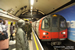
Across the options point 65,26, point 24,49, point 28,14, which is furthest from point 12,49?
point 28,14

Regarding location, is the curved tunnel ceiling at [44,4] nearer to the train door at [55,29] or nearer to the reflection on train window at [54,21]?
the reflection on train window at [54,21]

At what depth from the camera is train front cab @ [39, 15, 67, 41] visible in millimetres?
5074

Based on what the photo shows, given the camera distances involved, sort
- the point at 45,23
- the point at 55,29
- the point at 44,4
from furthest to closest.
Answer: the point at 44,4 → the point at 45,23 → the point at 55,29

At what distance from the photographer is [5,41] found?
11.6ft

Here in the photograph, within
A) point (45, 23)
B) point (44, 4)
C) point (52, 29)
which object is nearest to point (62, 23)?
point (52, 29)

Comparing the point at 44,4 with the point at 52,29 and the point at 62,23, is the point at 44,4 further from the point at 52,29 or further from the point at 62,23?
the point at 52,29

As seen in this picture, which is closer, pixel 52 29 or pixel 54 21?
pixel 52 29

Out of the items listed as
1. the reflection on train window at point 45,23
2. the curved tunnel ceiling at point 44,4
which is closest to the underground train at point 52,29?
the reflection on train window at point 45,23

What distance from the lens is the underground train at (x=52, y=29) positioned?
5.07 metres

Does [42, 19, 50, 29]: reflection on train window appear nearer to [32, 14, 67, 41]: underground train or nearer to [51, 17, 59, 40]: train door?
[32, 14, 67, 41]: underground train

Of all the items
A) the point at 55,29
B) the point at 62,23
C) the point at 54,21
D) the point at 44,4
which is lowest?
the point at 55,29

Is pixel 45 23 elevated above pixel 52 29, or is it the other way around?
pixel 45 23

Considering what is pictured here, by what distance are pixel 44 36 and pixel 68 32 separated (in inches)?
69.6

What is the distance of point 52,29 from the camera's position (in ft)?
16.9
